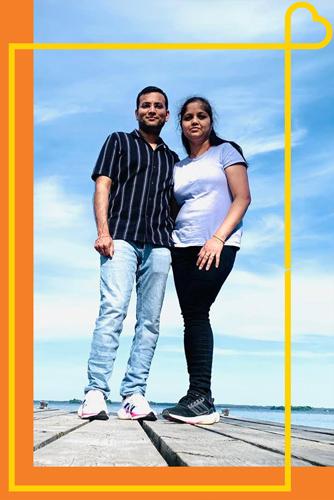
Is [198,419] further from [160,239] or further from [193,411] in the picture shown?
[160,239]

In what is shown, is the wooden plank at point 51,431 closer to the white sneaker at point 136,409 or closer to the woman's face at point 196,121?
the white sneaker at point 136,409

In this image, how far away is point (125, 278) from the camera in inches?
150

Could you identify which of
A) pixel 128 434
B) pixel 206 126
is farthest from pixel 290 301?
pixel 206 126

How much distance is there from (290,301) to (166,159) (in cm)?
198

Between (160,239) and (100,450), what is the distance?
1827mm

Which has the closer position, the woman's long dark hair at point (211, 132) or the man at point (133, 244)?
the man at point (133, 244)

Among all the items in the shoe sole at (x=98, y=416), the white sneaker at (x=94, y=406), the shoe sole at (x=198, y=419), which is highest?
the white sneaker at (x=94, y=406)

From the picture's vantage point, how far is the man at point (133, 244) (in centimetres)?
374

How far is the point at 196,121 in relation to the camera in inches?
154

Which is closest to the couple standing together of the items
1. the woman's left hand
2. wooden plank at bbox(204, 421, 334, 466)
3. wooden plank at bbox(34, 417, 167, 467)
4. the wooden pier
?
the woman's left hand

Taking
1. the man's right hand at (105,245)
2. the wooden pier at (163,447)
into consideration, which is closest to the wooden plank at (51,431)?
the wooden pier at (163,447)
